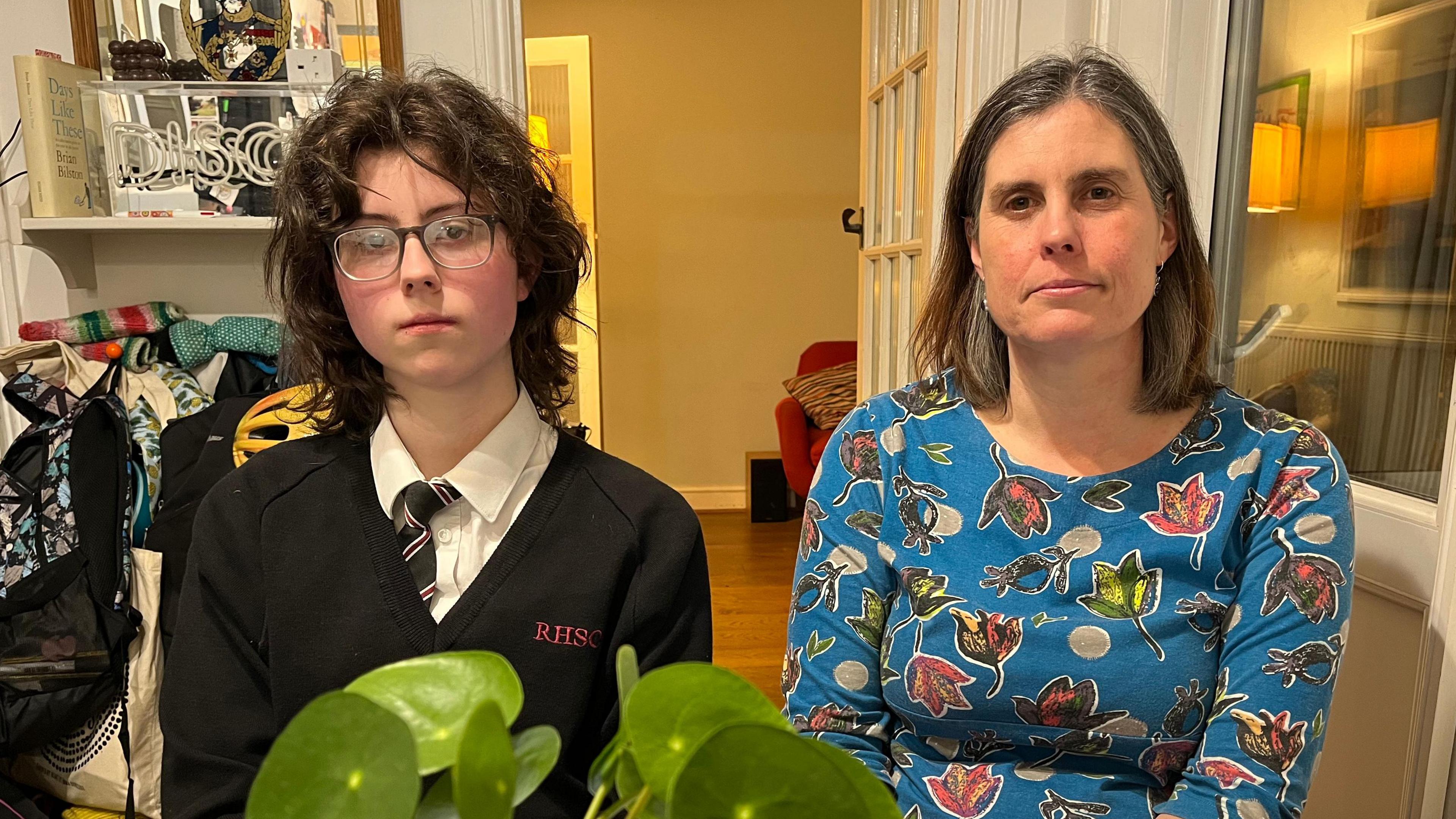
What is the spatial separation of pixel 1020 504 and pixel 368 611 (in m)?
0.67

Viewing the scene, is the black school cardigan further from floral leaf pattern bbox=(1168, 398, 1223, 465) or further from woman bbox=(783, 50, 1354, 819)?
floral leaf pattern bbox=(1168, 398, 1223, 465)

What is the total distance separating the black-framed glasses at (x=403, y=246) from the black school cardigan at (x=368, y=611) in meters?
0.21

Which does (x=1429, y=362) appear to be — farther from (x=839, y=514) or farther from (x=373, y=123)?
(x=373, y=123)

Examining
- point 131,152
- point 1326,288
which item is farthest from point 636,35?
point 1326,288

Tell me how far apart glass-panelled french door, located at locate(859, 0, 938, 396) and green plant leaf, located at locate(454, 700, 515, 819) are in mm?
1985

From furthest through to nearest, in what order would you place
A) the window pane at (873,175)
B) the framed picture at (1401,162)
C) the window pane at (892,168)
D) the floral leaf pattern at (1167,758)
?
the window pane at (873,175) < the window pane at (892,168) < the framed picture at (1401,162) < the floral leaf pattern at (1167,758)

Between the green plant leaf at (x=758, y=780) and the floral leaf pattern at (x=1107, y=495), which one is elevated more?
the green plant leaf at (x=758, y=780)

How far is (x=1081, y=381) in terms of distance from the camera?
3.52 ft

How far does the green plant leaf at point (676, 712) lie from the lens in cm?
30

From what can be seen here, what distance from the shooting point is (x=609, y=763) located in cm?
34

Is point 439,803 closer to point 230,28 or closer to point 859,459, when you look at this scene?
point 859,459

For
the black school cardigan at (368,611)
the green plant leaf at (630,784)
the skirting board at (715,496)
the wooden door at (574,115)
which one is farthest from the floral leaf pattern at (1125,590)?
the skirting board at (715,496)

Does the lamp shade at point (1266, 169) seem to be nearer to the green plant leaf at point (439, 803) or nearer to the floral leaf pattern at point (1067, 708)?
the floral leaf pattern at point (1067, 708)

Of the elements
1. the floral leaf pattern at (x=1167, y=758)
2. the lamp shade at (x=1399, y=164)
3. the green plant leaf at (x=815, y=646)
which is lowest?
the floral leaf pattern at (x=1167, y=758)
